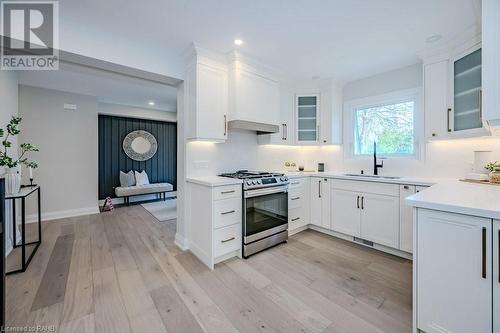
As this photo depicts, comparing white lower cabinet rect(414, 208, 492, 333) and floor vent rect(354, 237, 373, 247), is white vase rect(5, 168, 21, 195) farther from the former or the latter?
floor vent rect(354, 237, 373, 247)

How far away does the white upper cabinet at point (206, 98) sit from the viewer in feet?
8.34

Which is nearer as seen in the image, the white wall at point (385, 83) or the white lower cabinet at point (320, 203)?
the white wall at point (385, 83)

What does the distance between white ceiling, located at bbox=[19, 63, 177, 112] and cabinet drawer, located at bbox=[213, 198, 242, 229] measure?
2.01 meters

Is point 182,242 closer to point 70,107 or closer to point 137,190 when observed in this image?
point 137,190

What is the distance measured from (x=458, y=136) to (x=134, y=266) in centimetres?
375

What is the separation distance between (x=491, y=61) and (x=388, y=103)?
6.02ft

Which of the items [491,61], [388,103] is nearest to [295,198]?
[388,103]

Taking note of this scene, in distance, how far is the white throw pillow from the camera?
554cm

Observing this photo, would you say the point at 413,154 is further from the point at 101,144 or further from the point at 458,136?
the point at 101,144

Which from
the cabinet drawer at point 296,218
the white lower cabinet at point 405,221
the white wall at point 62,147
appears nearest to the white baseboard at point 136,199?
the white wall at point 62,147

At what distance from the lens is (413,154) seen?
292 centimetres

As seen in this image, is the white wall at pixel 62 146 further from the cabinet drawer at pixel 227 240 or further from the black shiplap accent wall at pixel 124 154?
the cabinet drawer at pixel 227 240

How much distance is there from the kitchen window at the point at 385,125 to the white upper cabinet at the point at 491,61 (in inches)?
63.1

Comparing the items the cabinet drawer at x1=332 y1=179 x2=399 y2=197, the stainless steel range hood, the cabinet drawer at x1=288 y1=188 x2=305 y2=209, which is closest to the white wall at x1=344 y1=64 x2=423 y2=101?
the cabinet drawer at x1=332 y1=179 x2=399 y2=197
